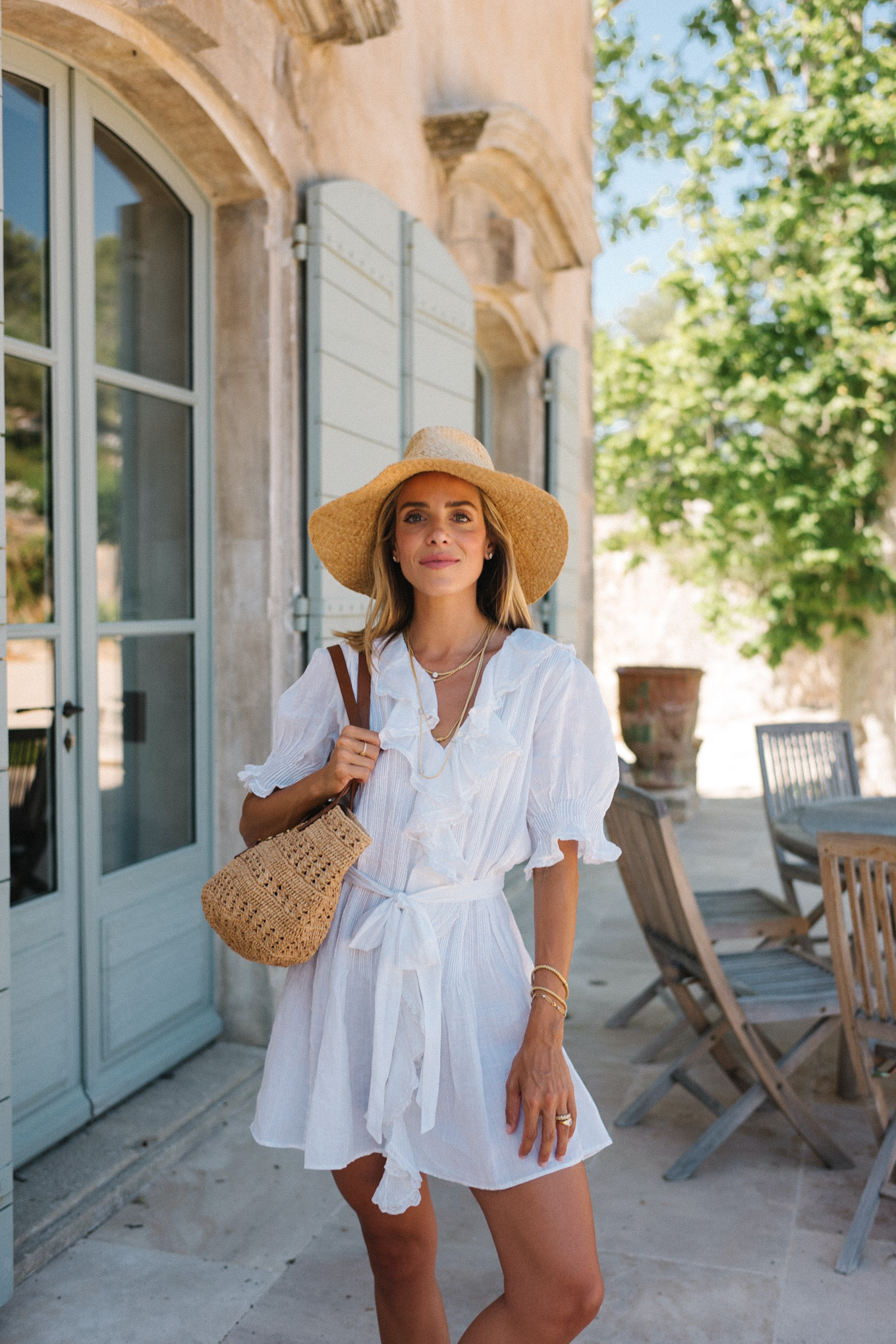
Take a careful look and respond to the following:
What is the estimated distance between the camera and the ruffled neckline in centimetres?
174

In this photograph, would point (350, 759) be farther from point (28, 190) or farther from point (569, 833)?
point (28, 190)

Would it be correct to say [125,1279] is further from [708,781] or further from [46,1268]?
[708,781]

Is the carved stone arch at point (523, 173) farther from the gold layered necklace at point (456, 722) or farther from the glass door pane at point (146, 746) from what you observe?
the gold layered necklace at point (456, 722)

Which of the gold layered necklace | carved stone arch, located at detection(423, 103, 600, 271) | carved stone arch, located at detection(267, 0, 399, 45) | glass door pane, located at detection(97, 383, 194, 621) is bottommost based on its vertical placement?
the gold layered necklace

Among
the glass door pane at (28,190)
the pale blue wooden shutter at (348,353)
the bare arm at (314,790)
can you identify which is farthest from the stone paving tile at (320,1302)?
the glass door pane at (28,190)

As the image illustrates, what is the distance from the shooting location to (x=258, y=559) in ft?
12.1

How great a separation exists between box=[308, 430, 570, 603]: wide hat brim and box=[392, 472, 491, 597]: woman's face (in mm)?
25

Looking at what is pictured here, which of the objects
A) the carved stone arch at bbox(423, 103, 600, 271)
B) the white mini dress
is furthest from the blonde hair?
the carved stone arch at bbox(423, 103, 600, 271)

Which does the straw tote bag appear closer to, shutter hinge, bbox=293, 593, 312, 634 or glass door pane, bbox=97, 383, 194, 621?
glass door pane, bbox=97, 383, 194, 621

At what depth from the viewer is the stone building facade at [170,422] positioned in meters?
3.06

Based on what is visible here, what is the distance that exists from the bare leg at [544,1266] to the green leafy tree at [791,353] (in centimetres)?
874

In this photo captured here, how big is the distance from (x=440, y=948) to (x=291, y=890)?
0.23 metres

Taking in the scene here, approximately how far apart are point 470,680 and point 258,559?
195cm

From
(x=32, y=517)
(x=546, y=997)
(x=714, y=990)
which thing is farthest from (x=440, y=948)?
(x=32, y=517)
